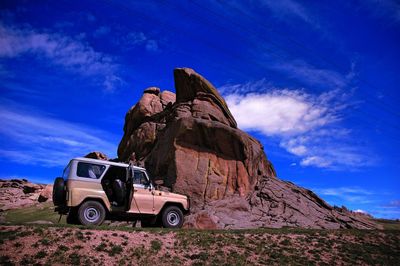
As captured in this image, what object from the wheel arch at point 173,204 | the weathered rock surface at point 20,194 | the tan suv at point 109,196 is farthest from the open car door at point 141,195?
the weathered rock surface at point 20,194

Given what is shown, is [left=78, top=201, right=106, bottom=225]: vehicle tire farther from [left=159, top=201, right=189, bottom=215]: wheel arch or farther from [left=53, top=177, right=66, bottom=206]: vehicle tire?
[left=159, top=201, right=189, bottom=215]: wheel arch

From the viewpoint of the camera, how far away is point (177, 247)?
13109 millimetres

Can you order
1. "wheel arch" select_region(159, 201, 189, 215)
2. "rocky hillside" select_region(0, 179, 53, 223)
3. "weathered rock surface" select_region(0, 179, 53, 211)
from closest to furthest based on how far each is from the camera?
"wheel arch" select_region(159, 201, 189, 215) < "rocky hillside" select_region(0, 179, 53, 223) < "weathered rock surface" select_region(0, 179, 53, 211)

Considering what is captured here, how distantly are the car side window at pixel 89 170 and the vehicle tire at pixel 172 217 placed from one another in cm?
362

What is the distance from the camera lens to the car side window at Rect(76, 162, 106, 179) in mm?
15143

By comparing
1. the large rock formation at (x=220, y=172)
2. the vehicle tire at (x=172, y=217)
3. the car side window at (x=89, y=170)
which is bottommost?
the vehicle tire at (x=172, y=217)

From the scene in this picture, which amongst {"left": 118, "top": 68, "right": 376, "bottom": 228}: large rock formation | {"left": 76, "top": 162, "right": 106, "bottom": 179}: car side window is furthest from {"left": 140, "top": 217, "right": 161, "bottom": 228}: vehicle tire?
{"left": 118, "top": 68, "right": 376, "bottom": 228}: large rock formation

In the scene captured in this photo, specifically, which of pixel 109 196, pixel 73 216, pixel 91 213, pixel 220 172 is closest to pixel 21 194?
pixel 220 172

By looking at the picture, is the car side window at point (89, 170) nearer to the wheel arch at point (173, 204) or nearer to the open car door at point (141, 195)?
the open car door at point (141, 195)

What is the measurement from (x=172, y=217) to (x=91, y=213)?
12.9 ft

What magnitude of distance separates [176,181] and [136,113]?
16074mm

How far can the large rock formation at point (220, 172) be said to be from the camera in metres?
25.5

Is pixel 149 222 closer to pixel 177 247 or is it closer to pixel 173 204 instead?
pixel 173 204

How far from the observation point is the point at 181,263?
472 inches
